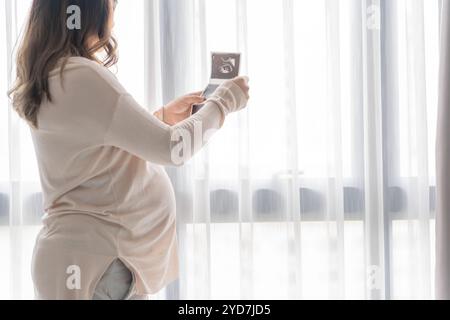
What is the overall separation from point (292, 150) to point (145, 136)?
74 centimetres

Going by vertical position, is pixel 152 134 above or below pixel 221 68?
below

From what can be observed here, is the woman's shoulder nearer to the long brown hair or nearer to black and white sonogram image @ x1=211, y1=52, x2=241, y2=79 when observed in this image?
the long brown hair

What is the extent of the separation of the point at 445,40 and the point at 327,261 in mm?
766

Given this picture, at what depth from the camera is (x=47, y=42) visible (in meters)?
1.05

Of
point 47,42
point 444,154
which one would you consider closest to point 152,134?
point 47,42

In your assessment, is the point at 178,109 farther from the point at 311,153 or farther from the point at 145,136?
the point at 311,153

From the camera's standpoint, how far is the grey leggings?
1027 mm

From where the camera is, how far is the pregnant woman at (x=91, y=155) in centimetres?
99

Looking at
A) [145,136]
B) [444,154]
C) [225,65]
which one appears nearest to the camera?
[145,136]

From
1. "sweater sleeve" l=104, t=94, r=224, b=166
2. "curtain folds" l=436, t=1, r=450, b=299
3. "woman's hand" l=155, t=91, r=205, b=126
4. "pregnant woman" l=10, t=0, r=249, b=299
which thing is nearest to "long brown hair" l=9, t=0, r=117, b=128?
"pregnant woman" l=10, t=0, r=249, b=299

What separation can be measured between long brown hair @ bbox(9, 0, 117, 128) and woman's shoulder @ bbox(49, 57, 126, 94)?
0.7 inches

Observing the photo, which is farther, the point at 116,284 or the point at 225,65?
the point at 225,65

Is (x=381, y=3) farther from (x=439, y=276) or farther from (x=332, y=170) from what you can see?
(x=439, y=276)
